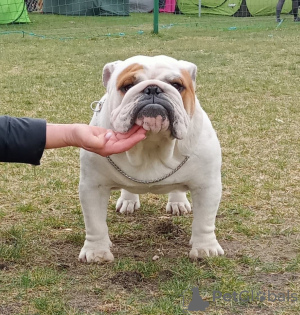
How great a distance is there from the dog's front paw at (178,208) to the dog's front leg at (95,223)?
759mm

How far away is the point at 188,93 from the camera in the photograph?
2.54 m

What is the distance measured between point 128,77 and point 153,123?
0.78 ft

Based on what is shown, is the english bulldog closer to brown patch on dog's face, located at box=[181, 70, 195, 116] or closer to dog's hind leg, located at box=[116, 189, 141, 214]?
brown patch on dog's face, located at box=[181, 70, 195, 116]

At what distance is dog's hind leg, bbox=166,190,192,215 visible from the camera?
350 cm

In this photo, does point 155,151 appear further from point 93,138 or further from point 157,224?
point 157,224

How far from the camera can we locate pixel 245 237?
3104 millimetres

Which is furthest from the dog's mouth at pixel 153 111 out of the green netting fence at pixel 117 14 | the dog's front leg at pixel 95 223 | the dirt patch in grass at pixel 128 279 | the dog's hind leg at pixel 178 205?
the green netting fence at pixel 117 14

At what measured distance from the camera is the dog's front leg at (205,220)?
277cm

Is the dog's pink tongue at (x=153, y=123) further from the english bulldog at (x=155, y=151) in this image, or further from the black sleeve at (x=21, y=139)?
the black sleeve at (x=21, y=139)

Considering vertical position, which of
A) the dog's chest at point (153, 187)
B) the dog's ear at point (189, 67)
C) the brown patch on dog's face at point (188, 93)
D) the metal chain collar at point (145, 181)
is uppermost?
the dog's ear at point (189, 67)

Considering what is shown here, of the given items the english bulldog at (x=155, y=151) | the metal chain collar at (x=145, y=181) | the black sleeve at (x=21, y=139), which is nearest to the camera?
the black sleeve at (x=21, y=139)

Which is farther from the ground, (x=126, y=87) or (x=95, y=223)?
(x=126, y=87)

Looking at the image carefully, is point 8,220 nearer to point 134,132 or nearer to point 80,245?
point 80,245

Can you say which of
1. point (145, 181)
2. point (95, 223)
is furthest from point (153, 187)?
point (95, 223)
